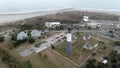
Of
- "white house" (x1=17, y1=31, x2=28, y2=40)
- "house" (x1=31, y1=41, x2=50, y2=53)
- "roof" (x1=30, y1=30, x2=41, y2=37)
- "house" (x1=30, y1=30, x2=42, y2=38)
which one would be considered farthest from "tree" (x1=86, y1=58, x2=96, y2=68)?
"white house" (x1=17, y1=31, x2=28, y2=40)

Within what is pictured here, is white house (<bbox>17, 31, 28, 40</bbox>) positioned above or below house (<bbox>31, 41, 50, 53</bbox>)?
above

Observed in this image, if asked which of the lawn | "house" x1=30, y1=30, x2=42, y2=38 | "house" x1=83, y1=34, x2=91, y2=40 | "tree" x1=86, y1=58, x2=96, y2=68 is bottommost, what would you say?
"tree" x1=86, y1=58, x2=96, y2=68

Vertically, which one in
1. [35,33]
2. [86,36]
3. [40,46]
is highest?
[35,33]

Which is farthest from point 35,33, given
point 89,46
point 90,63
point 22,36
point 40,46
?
point 90,63

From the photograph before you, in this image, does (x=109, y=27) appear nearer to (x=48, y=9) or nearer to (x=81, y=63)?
(x=81, y=63)

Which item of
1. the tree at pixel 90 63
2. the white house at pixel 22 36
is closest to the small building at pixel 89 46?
the tree at pixel 90 63

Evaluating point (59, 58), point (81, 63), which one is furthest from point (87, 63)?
point (59, 58)

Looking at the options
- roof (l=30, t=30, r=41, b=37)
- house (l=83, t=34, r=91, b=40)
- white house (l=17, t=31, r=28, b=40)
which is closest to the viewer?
house (l=83, t=34, r=91, b=40)

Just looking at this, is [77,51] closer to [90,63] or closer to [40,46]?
[90,63]

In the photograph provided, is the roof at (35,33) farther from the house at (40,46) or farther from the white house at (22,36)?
the house at (40,46)

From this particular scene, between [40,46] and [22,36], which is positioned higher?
[22,36]

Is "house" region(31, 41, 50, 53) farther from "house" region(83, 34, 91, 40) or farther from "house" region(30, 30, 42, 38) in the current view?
"house" region(83, 34, 91, 40)

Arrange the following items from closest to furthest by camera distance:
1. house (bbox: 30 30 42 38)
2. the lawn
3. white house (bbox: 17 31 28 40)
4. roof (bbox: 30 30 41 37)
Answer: the lawn, white house (bbox: 17 31 28 40), house (bbox: 30 30 42 38), roof (bbox: 30 30 41 37)
